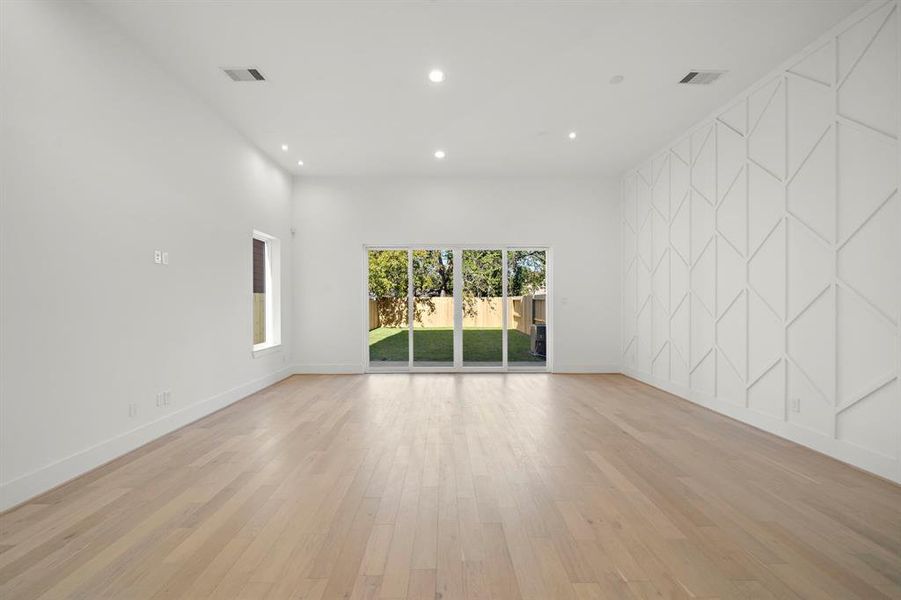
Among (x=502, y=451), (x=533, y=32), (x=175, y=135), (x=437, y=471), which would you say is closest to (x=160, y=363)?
(x=175, y=135)

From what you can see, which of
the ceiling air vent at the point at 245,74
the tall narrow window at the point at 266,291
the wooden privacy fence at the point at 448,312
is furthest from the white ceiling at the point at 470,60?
the wooden privacy fence at the point at 448,312

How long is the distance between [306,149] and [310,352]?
10.5ft

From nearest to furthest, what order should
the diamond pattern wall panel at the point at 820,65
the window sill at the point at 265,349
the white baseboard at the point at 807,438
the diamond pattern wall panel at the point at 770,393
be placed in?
1. the white baseboard at the point at 807,438
2. the diamond pattern wall panel at the point at 820,65
3. the diamond pattern wall panel at the point at 770,393
4. the window sill at the point at 265,349

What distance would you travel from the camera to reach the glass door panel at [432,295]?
7527 mm

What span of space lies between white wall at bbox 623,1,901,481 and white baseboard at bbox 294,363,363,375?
4741mm

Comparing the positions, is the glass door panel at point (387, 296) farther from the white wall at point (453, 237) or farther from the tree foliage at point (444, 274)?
the white wall at point (453, 237)

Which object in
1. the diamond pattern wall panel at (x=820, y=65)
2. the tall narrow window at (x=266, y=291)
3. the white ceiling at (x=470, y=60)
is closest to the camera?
the white ceiling at (x=470, y=60)

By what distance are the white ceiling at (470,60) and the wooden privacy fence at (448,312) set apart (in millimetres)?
2701

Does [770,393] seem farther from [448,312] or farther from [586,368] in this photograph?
[448,312]

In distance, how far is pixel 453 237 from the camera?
7.46 meters

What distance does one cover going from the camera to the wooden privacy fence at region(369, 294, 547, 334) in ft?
24.6

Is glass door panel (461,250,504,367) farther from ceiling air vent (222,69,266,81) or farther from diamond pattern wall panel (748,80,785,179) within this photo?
ceiling air vent (222,69,266,81)

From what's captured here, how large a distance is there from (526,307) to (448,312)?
4.46 ft

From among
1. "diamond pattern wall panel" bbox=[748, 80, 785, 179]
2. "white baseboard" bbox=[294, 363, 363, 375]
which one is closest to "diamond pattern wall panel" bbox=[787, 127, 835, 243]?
"diamond pattern wall panel" bbox=[748, 80, 785, 179]
